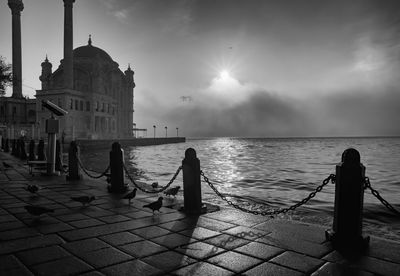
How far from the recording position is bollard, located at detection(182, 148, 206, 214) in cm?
615

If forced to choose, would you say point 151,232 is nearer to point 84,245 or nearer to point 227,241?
point 84,245

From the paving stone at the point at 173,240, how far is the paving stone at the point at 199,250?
0.43ft

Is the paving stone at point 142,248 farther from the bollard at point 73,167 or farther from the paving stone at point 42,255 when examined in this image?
the bollard at point 73,167

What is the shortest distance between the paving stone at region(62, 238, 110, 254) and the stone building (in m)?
62.4

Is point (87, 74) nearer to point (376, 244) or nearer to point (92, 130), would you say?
point (92, 130)

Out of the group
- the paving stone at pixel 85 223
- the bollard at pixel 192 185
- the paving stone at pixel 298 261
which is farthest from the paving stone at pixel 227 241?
the paving stone at pixel 85 223

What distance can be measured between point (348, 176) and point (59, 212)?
17.6 ft

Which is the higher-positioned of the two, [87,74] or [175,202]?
[87,74]

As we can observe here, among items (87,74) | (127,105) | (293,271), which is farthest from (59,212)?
(127,105)

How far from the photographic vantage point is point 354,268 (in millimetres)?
3434

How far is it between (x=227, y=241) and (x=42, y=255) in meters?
2.45

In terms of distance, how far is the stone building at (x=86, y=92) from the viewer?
64.8 meters

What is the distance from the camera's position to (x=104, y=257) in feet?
12.1

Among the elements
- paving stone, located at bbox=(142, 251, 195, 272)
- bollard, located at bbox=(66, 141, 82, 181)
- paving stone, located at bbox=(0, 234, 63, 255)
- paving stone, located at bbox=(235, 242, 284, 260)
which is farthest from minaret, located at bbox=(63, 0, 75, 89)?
paving stone, located at bbox=(235, 242, 284, 260)
